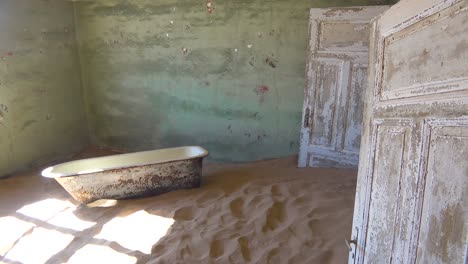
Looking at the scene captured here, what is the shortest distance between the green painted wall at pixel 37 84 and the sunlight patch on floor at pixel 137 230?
2246 mm

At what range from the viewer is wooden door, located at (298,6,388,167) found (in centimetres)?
347

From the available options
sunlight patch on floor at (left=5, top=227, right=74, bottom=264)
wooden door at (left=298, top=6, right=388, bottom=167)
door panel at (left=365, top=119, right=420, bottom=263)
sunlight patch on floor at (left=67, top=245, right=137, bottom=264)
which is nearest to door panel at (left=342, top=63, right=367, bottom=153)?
wooden door at (left=298, top=6, right=388, bottom=167)

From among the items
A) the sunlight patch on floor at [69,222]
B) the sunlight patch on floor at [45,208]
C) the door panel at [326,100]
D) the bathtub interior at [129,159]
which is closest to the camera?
the sunlight patch on floor at [69,222]

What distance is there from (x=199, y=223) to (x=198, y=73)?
7.59 ft

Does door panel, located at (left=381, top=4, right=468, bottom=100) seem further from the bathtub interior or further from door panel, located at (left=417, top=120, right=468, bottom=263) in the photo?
the bathtub interior

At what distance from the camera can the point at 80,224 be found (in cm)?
310

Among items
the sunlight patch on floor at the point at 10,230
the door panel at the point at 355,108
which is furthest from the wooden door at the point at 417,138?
the sunlight patch on floor at the point at 10,230

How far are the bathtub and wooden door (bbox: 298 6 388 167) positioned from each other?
135 centimetres

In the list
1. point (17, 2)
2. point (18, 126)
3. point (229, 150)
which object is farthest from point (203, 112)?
point (17, 2)

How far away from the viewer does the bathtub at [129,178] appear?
132 inches

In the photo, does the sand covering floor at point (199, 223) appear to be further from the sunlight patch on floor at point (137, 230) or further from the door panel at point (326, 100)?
the door panel at point (326, 100)

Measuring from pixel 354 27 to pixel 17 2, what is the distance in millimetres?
4122

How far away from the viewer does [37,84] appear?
456cm

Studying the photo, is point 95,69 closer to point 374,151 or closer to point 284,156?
point 284,156
